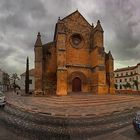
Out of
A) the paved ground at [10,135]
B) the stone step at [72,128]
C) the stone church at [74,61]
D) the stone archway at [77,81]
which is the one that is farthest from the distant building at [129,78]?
the paved ground at [10,135]

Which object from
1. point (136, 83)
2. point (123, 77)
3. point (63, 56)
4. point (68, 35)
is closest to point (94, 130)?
point (63, 56)

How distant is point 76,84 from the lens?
98.8ft

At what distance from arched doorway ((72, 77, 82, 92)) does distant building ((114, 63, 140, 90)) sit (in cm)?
4902

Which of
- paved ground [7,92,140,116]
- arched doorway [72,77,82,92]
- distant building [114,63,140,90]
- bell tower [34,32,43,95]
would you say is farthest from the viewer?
distant building [114,63,140,90]

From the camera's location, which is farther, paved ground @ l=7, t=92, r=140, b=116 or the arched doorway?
the arched doorway

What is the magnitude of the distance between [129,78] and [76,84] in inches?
2370

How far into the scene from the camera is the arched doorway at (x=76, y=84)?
30.0m

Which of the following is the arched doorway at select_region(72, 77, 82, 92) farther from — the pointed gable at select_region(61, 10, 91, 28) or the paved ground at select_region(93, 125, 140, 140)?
the paved ground at select_region(93, 125, 140, 140)

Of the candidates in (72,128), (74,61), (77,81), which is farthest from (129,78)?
(72,128)

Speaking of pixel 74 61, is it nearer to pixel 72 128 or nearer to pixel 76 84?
pixel 76 84

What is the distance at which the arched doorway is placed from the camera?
1182 inches

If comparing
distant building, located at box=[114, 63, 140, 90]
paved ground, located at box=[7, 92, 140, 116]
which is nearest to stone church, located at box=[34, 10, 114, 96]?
paved ground, located at box=[7, 92, 140, 116]

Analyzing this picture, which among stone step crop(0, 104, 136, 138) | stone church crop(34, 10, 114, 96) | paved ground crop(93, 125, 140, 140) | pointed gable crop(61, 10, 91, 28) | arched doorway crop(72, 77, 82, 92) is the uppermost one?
pointed gable crop(61, 10, 91, 28)

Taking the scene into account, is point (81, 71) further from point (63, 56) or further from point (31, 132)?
point (31, 132)
